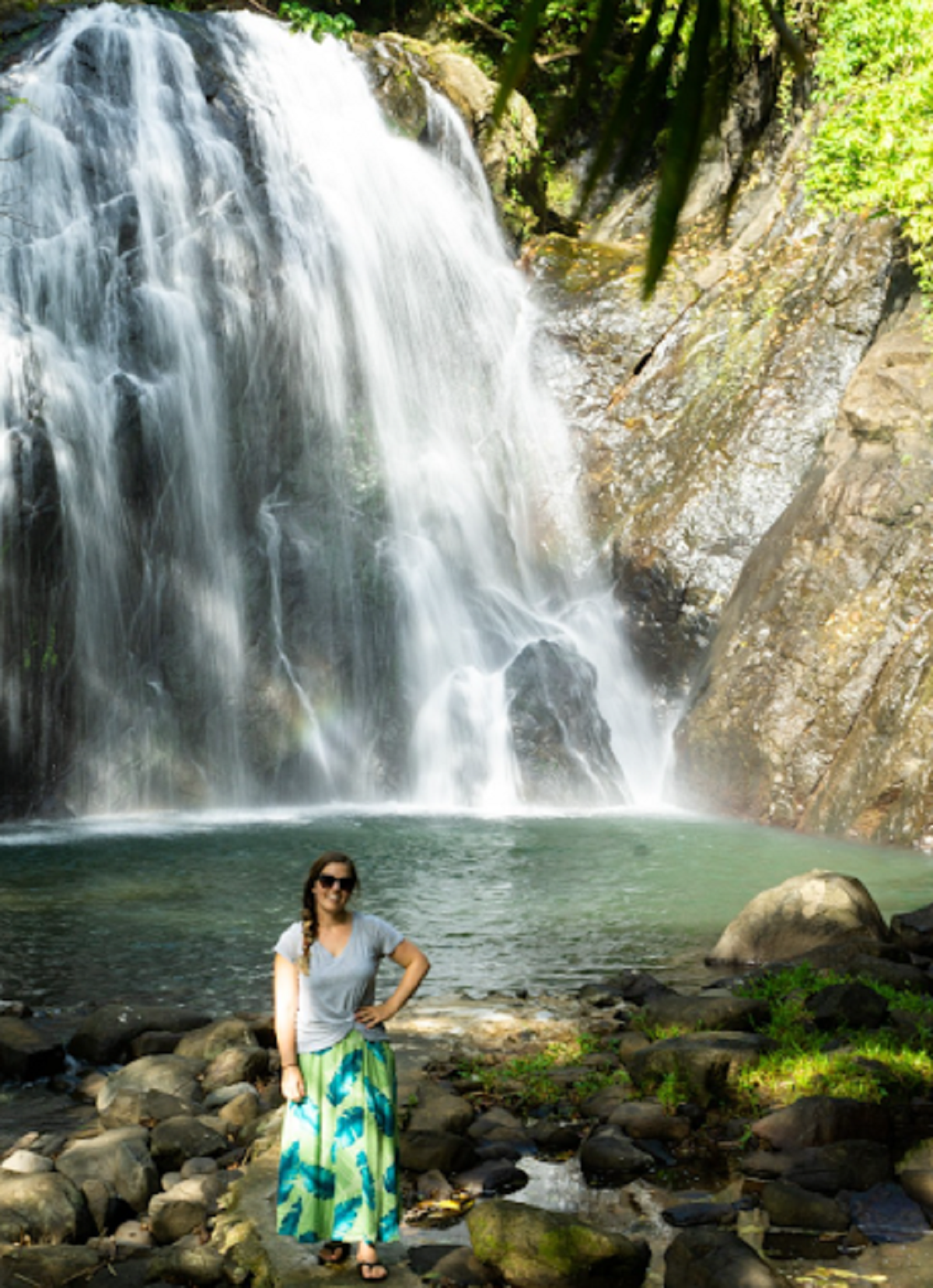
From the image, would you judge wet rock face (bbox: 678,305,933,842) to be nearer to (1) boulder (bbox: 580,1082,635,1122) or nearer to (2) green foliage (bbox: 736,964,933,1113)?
(2) green foliage (bbox: 736,964,933,1113)

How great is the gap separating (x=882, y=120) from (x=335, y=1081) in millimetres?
15688

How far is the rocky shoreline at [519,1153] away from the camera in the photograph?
14.4 feet

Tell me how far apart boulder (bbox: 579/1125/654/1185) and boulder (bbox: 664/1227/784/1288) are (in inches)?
36.9

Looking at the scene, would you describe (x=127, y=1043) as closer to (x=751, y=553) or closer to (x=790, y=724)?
(x=790, y=724)

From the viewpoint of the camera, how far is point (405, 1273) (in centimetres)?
436

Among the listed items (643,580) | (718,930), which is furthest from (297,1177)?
(643,580)

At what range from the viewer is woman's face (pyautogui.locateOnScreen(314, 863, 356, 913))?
14.5 feet

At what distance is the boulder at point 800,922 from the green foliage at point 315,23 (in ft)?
66.8

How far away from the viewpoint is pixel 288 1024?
175 inches

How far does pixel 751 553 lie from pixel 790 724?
3336 millimetres

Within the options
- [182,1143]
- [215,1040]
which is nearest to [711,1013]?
[215,1040]

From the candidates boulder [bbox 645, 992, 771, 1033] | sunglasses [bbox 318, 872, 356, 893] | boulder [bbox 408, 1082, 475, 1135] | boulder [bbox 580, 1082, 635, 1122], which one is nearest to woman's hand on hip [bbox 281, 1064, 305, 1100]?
sunglasses [bbox 318, 872, 356, 893]

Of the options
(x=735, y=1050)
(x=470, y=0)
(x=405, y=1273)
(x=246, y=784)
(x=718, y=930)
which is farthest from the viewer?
(x=470, y=0)

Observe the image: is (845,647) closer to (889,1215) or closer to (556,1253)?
(889,1215)
